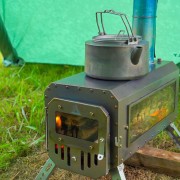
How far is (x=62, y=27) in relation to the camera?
3.75 metres

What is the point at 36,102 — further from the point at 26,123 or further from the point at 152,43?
the point at 152,43

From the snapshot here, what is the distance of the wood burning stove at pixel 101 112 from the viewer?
1.61 meters

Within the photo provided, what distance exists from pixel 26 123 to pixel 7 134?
Answer: 0.63 feet

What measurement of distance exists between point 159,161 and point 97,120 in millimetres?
684

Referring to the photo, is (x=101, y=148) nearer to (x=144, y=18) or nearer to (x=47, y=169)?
(x=47, y=169)

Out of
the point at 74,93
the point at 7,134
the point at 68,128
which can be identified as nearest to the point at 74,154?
the point at 68,128

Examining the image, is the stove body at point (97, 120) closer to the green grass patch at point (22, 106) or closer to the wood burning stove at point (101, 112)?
the wood burning stove at point (101, 112)

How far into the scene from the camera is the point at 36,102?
3.10 m

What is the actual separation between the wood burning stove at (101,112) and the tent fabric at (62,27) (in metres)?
1.52

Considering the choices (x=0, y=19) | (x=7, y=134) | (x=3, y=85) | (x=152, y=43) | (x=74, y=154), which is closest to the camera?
(x=74, y=154)

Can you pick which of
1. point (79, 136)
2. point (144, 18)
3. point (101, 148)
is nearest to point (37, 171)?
point (79, 136)

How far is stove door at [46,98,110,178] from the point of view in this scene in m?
1.62

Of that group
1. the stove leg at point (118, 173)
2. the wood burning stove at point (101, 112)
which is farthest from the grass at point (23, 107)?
the stove leg at point (118, 173)

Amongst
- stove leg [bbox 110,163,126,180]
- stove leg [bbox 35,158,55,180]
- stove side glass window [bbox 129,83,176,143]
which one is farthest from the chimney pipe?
stove leg [bbox 35,158,55,180]
